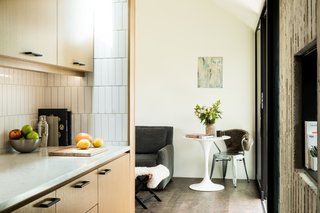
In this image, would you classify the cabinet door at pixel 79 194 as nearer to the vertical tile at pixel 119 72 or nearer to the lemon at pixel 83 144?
the lemon at pixel 83 144

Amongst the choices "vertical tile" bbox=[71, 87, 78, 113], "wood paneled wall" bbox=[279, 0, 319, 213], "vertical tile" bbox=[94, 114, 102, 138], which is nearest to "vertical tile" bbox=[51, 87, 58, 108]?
"vertical tile" bbox=[71, 87, 78, 113]

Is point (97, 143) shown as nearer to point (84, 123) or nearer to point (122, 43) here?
point (84, 123)

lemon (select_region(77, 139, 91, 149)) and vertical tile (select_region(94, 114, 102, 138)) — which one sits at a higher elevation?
vertical tile (select_region(94, 114, 102, 138))

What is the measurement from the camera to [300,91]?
235cm

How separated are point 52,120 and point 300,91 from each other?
6.29 feet

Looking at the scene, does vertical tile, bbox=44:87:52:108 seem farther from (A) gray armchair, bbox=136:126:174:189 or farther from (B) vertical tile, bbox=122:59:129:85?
(A) gray armchair, bbox=136:126:174:189

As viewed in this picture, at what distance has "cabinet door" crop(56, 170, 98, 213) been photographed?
7.20 ft

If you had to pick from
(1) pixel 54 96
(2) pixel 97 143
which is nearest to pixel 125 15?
(1) pixel 54 96

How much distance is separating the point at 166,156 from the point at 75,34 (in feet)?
10.6

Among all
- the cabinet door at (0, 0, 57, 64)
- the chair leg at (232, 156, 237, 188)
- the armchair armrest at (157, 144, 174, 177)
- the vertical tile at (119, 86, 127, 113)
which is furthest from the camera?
the chair leg at (232, 156, 237, 188)

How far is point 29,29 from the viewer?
8.36ft

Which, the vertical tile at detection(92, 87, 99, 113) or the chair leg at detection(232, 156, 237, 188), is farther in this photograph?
the chair leg at detection(232, 156, 237, 188)

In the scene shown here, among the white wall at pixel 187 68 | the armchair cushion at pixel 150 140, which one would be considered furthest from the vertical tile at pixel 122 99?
the white wall at pixel 187 68

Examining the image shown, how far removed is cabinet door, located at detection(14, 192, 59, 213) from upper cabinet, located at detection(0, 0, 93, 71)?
0.83 m
